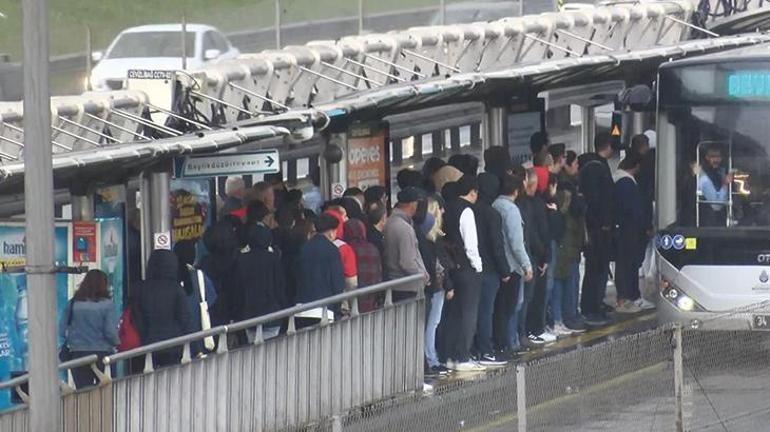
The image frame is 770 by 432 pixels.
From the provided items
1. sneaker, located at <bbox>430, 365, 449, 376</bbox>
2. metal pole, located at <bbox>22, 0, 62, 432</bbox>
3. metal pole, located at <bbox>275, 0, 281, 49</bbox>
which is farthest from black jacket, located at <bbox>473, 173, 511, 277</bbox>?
metal pole, located at <bbox>22, 0, 62, 432</bbox>

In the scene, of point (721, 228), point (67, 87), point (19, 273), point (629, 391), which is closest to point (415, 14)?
point (721, 228)

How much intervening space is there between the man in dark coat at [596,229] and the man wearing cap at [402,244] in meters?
4.25

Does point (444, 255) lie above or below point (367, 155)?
below

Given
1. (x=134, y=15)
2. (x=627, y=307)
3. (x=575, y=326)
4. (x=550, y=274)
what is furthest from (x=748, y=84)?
(x=134, y=15)

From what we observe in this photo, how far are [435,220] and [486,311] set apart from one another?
4.21 ft

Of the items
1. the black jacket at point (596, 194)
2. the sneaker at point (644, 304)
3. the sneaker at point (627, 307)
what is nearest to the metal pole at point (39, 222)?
the black jacket at point (596, 194)

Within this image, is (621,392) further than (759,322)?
No

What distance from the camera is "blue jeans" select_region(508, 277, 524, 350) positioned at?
18.6m

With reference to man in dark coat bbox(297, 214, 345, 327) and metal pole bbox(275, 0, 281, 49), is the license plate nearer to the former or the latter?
man in dark coat bbox(297, 214, 345, 327)

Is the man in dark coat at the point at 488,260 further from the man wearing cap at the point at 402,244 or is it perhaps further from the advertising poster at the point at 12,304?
the advertising poster at the point at 12,304

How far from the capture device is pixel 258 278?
15.6m

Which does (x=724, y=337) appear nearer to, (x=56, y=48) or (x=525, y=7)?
(x=56, y=48)

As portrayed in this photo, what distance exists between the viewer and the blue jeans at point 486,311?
18.0m

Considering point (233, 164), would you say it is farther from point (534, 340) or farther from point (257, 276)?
point (534, 340)
